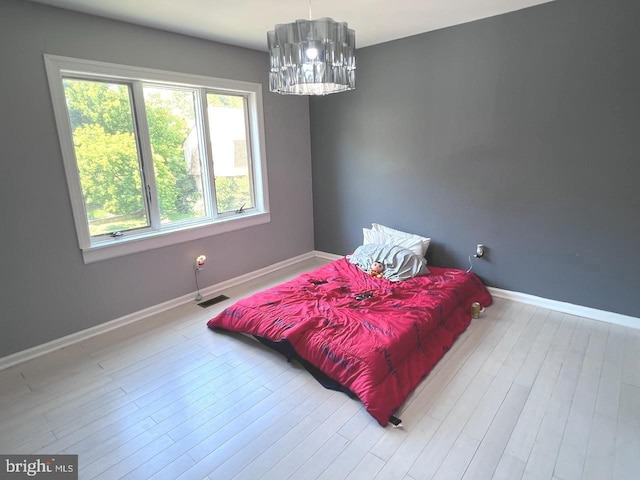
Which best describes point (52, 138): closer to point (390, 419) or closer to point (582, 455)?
point (390, 419)

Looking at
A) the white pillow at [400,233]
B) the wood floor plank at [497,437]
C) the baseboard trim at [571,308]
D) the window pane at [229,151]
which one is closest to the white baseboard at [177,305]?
the baseboard trim at [571,308]

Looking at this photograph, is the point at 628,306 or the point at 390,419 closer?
the point at 390,419

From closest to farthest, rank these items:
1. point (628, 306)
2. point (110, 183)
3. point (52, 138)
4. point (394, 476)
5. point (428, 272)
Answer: point (394, 476)
point (52, 138)
point (628, 306)
point (110, 183)
point (428, 272)

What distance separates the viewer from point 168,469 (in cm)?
163

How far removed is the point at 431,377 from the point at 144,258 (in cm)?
254

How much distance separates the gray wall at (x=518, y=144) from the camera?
2.56 metres

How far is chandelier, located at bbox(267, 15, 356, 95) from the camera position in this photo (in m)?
1.83

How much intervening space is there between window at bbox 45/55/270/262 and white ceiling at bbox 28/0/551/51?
38cm

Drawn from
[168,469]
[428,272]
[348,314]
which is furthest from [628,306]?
[168,469]

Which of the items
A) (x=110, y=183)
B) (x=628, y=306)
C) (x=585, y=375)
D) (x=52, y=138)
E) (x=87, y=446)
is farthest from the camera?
(x=110, y=183)

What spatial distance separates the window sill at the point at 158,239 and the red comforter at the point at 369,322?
0.90 m

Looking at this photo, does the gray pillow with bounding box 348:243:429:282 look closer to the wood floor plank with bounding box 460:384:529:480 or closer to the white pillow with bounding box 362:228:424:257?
the white pillow with bounding box 362:228:424:257

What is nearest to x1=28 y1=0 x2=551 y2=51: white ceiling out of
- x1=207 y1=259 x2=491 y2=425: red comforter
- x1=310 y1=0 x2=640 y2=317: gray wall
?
x1=310 y1=0 x2=640 y2=317: gray wall

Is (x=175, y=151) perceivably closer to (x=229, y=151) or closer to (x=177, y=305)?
(x=229, y=151)
